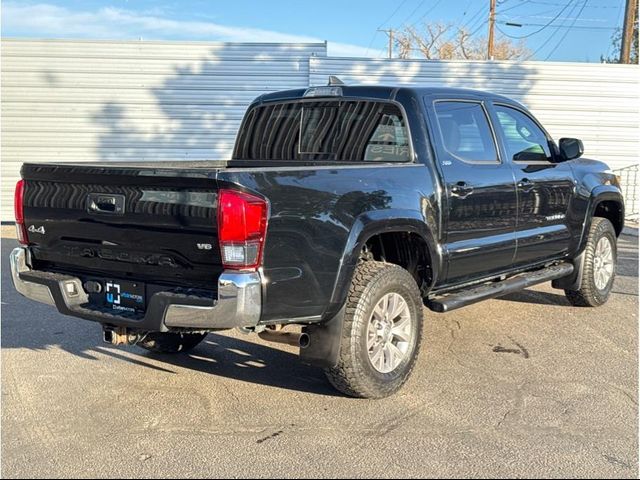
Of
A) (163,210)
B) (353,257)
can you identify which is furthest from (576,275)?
Answer: (163,210)

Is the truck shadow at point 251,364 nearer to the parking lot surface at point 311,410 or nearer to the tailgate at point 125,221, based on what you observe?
the parking lot surface at point 311,410

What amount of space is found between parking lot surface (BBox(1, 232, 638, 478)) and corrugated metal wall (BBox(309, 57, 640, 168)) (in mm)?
8810

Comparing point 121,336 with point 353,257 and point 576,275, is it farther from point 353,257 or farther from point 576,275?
point 576,275

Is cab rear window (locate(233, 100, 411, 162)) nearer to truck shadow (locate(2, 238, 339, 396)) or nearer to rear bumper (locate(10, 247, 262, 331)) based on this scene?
truck shadow (locate(2, 238, 339, 396))

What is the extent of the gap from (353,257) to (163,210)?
116 centimetres

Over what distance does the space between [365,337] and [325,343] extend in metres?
0.28

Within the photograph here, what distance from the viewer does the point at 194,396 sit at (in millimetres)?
4285

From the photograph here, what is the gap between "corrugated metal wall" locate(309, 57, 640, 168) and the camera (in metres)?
13.6

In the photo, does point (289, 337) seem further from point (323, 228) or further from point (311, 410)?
point (323, 228)

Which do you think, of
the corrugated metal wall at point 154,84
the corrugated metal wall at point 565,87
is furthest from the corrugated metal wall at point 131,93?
the corrugated metal wall at point 565,87

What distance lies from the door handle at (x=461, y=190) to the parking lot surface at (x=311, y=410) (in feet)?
4.23

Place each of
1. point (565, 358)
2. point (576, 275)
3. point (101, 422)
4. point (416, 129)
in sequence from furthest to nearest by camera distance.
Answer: point (576, 275) → point (565, 358) → point (416, 129) → point (101, 422)

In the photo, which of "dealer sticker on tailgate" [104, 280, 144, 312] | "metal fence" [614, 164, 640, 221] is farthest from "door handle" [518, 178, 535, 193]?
"metal fence" [614, 164, 640, 221]

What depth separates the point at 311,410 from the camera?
4031 mm
